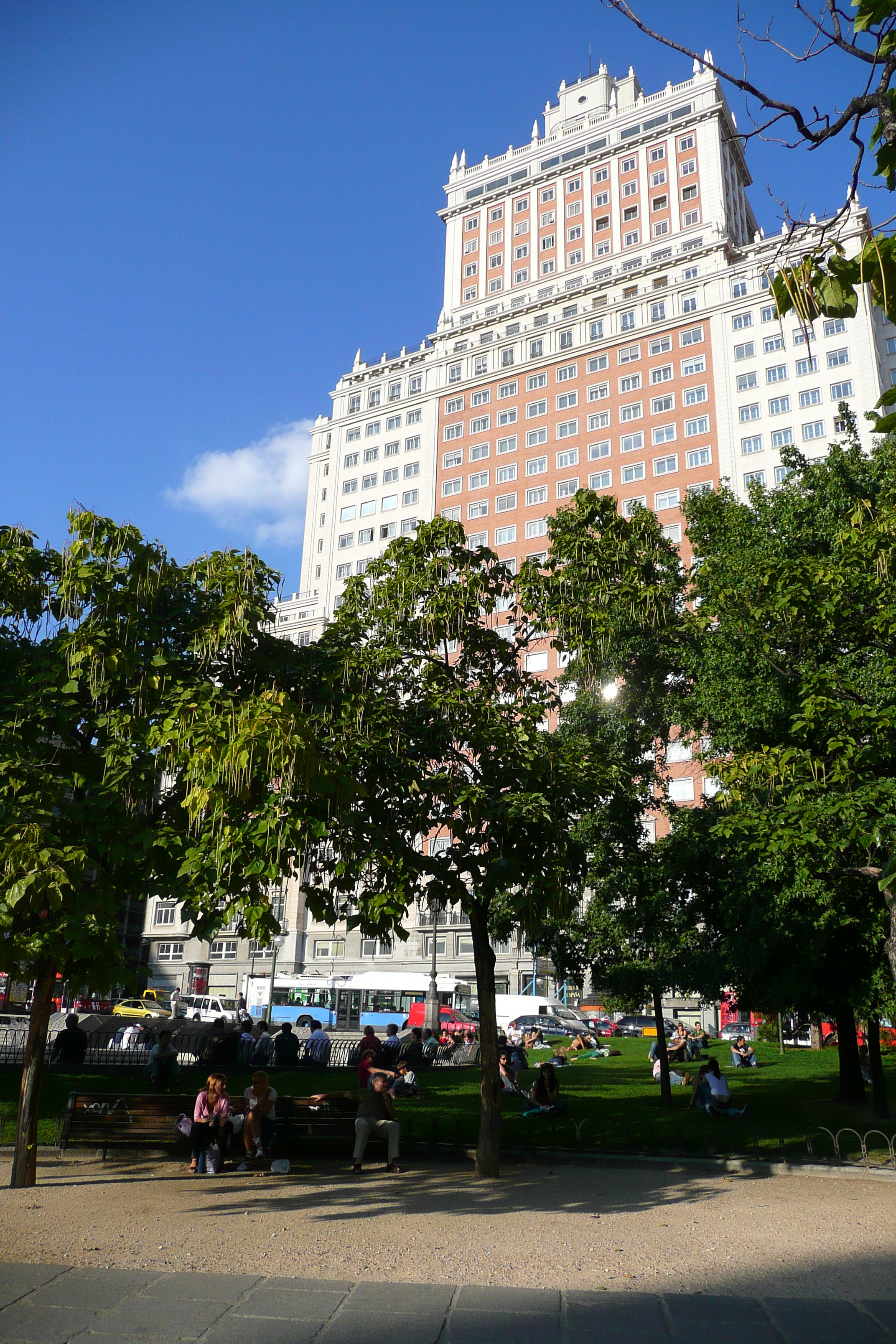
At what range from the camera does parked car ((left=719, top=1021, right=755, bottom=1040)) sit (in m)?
48.9

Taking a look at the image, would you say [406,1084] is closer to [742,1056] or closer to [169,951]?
[742,1056]

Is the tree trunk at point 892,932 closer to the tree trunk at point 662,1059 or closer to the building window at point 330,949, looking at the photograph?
the tree trunk at point 662,1059

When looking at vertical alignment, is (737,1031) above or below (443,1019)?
below

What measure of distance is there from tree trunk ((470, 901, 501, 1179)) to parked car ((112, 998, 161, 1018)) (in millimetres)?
35367

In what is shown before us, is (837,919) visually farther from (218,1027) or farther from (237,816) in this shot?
(218,1027)

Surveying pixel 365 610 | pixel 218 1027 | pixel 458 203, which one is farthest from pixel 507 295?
pixel 365 610

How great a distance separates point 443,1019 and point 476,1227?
38903 mm

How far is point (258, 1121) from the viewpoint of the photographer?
42.2 feet

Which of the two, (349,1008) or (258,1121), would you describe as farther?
(349,1008)

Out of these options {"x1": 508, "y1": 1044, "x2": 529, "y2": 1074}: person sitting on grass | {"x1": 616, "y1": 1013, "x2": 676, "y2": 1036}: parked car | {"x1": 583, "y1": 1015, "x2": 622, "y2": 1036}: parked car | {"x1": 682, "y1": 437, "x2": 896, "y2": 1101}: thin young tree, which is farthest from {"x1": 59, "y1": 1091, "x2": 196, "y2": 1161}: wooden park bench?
{"x1": 616, "y1": 1013, "x2": 676, "y2": 1036}: parked car

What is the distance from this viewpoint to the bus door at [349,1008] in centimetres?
5259

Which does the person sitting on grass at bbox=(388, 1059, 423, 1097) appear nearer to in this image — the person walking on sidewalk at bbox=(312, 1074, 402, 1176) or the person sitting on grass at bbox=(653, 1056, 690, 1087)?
the person sitting on grass at bbox=(653, 1056, 690, 1087)

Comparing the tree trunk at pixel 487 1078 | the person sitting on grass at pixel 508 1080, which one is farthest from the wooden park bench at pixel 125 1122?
the person sitting on grass at pixel 508 1080

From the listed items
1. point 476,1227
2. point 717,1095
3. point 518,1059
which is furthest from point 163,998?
point 476,1227
